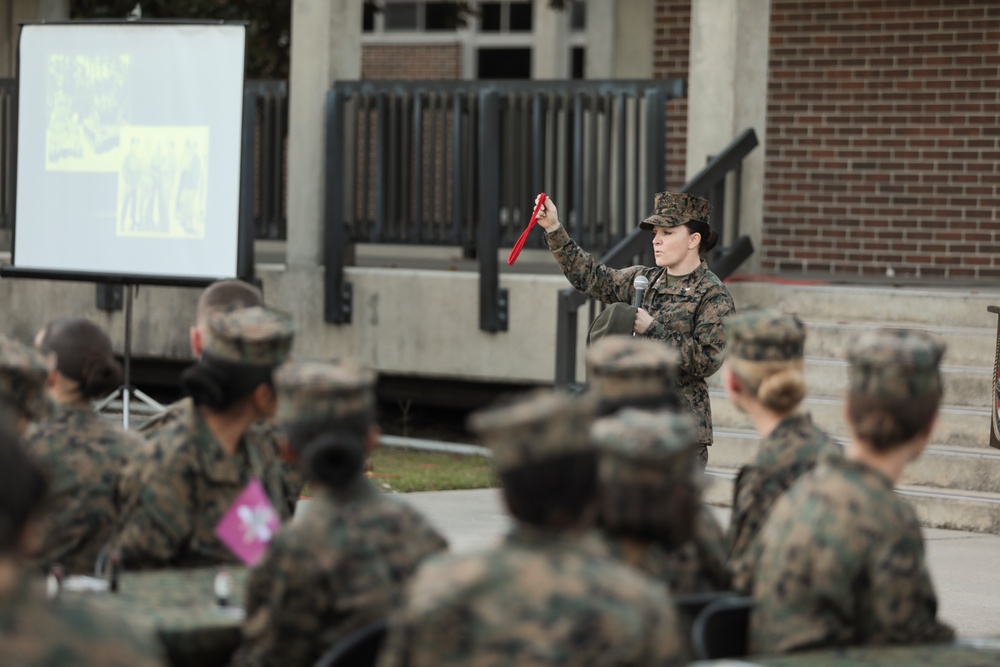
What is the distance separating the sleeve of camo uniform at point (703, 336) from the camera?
613cm

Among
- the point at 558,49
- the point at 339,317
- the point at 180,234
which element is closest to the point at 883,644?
the point at 180,234

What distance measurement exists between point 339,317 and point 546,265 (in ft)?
7.24

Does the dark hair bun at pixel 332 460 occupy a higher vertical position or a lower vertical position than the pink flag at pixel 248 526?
higher

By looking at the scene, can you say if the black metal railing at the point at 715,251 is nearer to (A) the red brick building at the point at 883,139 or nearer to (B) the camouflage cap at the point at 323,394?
(A) the red brick building at the point at 883,139

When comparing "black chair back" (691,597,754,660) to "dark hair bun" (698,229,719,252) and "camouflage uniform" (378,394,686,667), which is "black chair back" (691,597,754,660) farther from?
"dark hair bun" (698,229,719,252)

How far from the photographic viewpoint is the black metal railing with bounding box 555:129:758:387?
909cm

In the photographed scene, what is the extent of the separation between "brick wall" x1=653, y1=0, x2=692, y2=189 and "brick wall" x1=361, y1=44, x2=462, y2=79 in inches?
157

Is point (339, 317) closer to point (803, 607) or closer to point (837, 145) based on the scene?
point (837, 145)

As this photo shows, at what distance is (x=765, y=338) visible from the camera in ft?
13.3

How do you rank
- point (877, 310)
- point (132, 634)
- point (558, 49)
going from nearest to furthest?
point (132, 634) < point (877, 310) < point (558, 49)

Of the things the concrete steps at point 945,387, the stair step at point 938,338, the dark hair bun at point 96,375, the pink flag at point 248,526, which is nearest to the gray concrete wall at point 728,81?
the concrete steps at point 945,387

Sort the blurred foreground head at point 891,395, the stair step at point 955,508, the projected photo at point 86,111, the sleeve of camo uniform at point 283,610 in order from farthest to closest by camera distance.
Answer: the projected photo at point 86,111 < the stair step at point 955,508 < the blurred foreground head at point 891,395 < the sleeve of camo uniform at point 283,610

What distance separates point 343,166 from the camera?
1099 cm

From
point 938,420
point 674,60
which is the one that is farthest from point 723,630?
point 674,60
